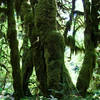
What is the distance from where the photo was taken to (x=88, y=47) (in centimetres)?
Answer: 938

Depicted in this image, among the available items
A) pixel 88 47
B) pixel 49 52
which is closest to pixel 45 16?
pixel 49 52

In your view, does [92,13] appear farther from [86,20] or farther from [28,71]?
[28,71]

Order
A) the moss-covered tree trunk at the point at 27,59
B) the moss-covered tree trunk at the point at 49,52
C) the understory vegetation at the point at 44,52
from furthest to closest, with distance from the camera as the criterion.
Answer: the moss-covered tree trunk at the point at 27,59, the moss-covered tree trunk at the point at 49,52, the understory vegetation at the point at 44,52

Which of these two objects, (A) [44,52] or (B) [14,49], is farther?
(A) [44,52]

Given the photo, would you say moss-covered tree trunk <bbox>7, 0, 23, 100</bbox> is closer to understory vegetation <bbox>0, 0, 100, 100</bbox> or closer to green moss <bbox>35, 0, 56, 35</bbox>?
understory vegetation <bbox>0, 0, 100, 100</bbox>

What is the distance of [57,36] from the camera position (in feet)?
25.0

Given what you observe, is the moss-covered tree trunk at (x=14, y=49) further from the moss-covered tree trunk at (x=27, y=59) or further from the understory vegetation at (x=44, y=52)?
the moss-covered tree trunk at (x=27, y=59)

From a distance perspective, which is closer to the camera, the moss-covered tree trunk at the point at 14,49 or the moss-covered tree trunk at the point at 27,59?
the moss-covered tree trunk at the point at 14,49

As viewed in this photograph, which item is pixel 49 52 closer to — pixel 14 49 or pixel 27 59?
pixel 14 49

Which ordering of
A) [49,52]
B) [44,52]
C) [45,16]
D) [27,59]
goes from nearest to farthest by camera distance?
1. [49,52]
2. [44,52]
3. [45,16]
4. [27,59]

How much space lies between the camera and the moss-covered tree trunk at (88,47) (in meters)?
9.06

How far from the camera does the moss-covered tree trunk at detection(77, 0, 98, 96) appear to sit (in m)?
9.06

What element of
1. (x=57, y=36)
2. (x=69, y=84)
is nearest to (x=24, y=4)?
(x=57, y=36)

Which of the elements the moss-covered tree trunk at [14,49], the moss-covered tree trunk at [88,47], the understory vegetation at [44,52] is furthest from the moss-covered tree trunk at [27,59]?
the moss-covered tree trunk at [88,47]
